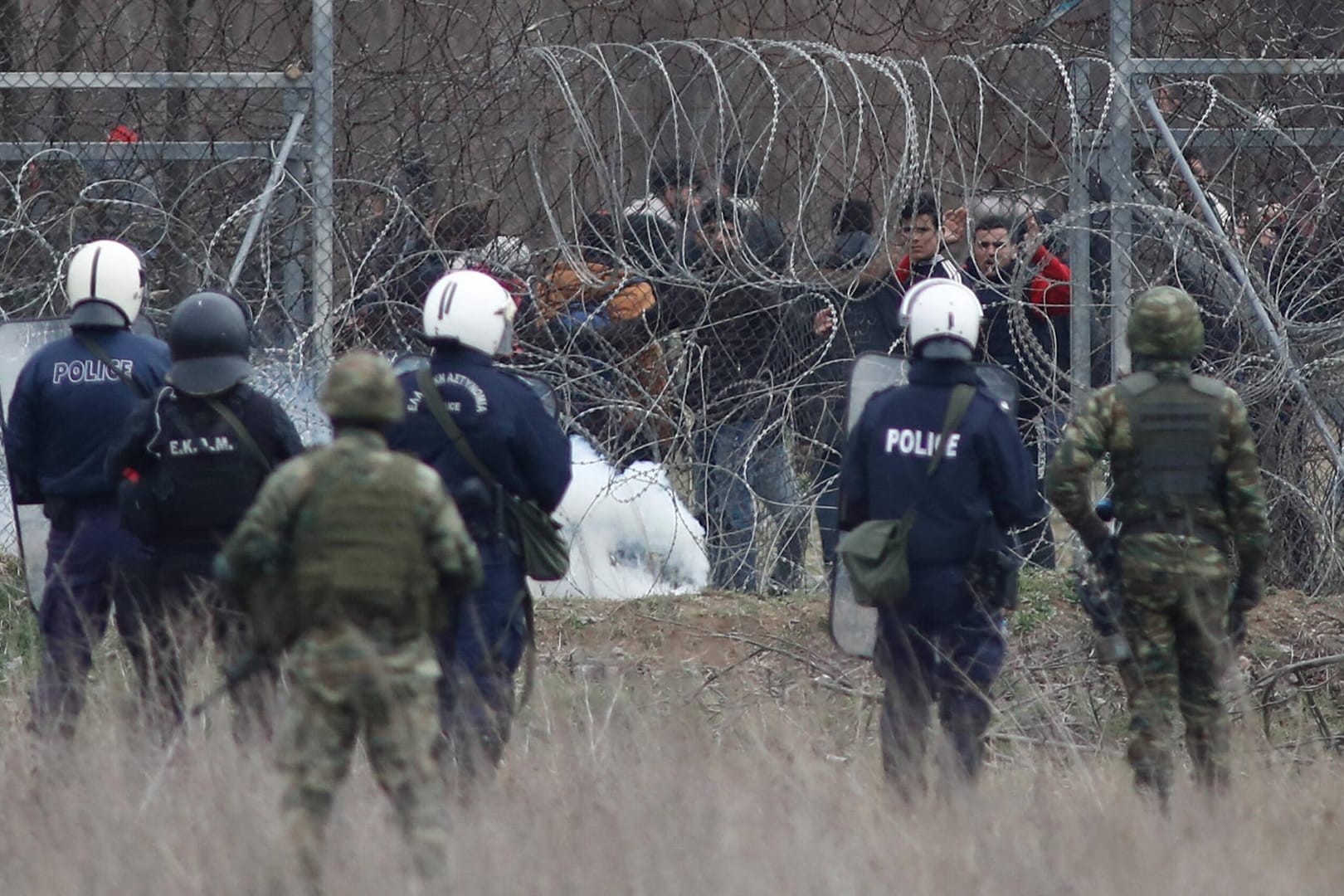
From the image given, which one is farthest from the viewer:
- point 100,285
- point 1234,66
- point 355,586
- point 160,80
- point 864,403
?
point 1234,66

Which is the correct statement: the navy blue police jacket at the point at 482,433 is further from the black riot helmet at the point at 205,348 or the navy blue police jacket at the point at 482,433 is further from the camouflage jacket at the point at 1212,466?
the camouflage jacket at the point at 1212,466

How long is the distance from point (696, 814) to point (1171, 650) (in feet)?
5.08

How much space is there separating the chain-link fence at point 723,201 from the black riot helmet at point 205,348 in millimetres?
1597

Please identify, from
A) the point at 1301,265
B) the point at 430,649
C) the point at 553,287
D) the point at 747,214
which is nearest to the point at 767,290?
the point at 747,214

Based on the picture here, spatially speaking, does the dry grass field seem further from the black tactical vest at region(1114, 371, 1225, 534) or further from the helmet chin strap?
the helmet chin strap

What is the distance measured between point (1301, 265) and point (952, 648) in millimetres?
2646

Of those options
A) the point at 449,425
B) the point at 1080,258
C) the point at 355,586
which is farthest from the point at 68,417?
the point at 1080,258

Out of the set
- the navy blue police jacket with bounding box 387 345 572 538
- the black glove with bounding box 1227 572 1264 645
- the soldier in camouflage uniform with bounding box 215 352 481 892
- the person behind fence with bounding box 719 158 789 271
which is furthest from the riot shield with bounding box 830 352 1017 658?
the soldier in camouflage uniform with bounding box 215 352 481 892

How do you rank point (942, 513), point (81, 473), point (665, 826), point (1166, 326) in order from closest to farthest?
point (665, 826)
point (1166, 326)
point (942, 513)
point (81, 473)

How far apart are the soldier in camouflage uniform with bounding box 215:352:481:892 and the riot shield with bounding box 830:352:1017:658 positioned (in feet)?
6.18

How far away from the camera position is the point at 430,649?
3740 mm

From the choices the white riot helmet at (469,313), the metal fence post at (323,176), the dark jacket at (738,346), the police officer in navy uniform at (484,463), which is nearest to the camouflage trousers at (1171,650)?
the police officer in navy uniform at (484,463)

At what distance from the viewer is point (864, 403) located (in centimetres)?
552

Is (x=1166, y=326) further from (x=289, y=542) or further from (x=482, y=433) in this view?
(x=289, y=542)
